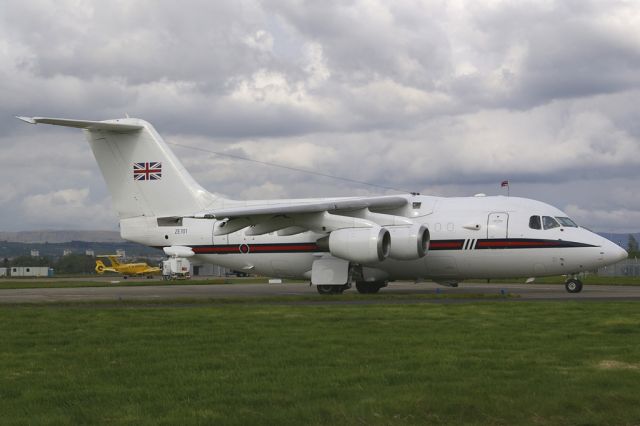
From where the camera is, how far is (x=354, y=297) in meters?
27.9

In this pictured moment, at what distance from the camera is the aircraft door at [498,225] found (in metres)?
30.6

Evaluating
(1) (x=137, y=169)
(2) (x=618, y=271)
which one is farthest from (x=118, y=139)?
(2) (x=618, y=271)

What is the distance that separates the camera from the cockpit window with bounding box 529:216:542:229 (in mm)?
30594

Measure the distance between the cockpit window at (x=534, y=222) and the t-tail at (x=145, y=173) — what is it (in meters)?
13.8

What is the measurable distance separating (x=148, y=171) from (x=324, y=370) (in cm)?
2646

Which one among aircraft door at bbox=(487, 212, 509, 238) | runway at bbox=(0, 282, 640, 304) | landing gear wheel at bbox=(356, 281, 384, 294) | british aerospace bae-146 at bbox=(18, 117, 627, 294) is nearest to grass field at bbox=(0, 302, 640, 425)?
runway at bbox=(0, 282, 640, 304)

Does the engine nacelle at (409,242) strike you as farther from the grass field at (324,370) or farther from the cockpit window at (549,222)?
the grass field at (324,370)

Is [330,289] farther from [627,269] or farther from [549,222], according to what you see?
[627,269]

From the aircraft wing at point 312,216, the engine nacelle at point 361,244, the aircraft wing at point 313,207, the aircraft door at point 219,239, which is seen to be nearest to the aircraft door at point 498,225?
the aircraft wing at point 312,216

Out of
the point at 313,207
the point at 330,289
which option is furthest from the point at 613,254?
the point at 313,207

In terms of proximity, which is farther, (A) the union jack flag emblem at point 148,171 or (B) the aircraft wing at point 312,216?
(A) the union jack flag emblem at point 148,171

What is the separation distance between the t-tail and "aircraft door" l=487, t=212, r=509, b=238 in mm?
12424

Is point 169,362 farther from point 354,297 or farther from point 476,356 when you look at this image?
point 354,297

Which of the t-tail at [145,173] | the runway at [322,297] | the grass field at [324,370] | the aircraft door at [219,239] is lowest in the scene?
the grass field at [324,370]
